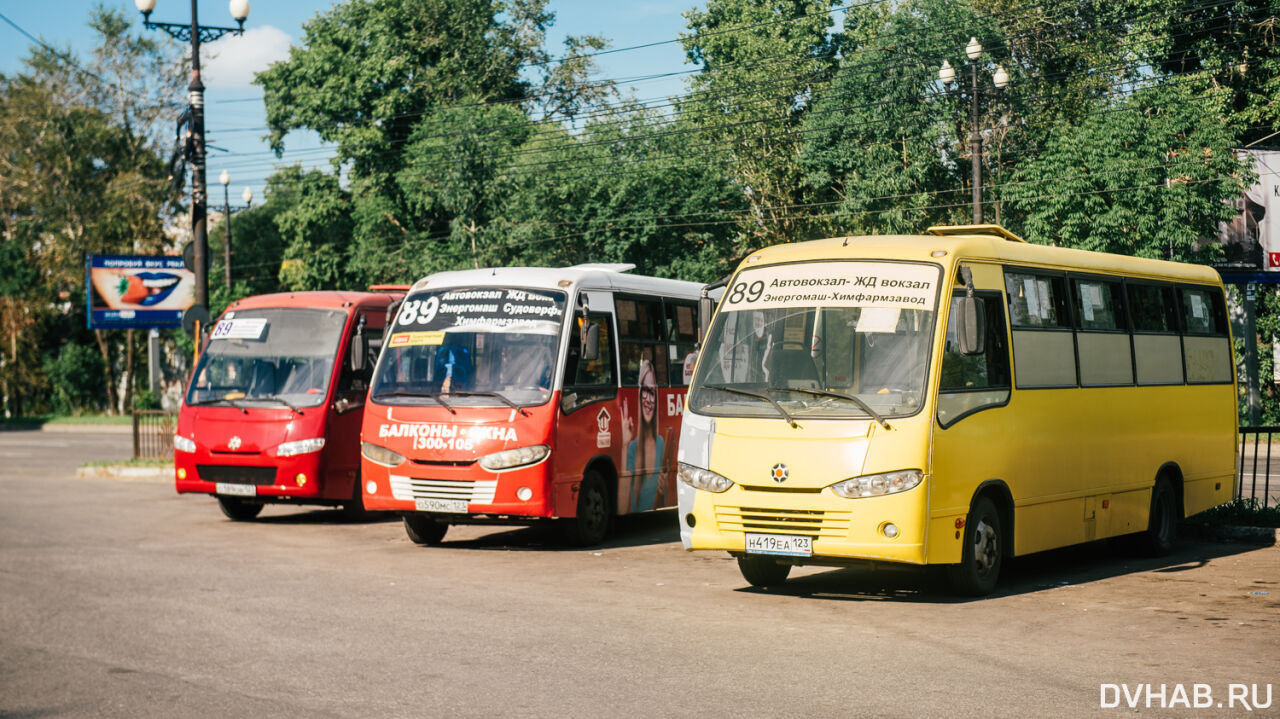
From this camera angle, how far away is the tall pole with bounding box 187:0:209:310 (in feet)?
82.1

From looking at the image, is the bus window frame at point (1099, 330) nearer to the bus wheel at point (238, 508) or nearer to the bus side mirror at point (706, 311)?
the bus side mirror at point (706, 311)

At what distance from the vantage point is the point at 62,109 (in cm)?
6191

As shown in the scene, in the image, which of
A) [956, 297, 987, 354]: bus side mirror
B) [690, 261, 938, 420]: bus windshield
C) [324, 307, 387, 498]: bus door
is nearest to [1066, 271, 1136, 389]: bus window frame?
[956, 297, 987, 354]: bus side mirror

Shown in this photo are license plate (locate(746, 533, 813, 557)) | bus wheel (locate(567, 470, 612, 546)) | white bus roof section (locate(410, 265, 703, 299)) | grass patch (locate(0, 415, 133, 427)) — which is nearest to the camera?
license plate (locate(746, 533, 813, 557))

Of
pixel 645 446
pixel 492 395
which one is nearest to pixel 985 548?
pixel 492 395

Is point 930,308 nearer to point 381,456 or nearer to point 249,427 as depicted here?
point 381,456

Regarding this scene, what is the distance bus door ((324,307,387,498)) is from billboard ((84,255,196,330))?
52.9 feet

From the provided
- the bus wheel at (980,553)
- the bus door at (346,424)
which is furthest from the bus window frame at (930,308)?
the bus door at (346,424)

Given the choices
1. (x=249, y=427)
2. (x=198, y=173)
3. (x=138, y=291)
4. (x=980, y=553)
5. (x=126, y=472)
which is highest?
(x=198, y=173)

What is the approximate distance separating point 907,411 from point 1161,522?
4.54 meters

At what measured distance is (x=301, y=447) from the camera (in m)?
17.2

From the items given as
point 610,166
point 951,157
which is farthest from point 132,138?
point 951,157

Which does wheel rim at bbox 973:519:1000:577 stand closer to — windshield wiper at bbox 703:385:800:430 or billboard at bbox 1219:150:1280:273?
windshield wiper at bbox 703:385:800:430

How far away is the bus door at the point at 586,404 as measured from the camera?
47.6 ft
